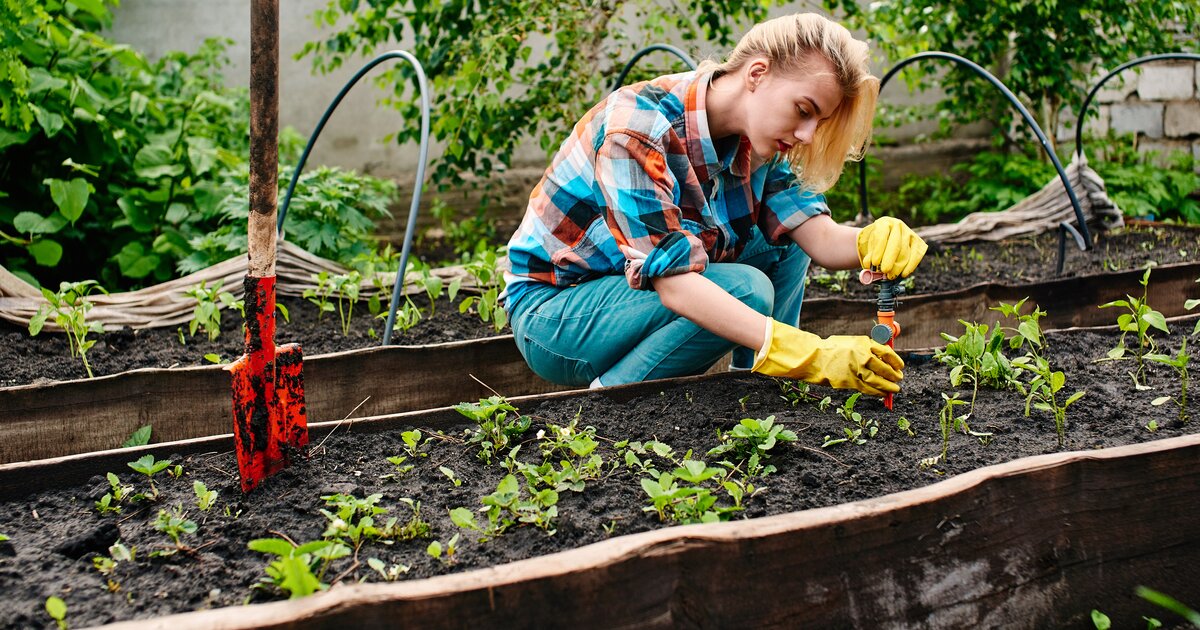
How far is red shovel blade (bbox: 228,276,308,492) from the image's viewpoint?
167cm

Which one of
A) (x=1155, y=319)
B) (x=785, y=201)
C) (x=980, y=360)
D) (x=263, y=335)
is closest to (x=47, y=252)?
(x=263, y=335)

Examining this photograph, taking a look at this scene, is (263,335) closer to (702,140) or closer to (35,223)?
(702,140)

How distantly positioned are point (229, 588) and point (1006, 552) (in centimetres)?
117

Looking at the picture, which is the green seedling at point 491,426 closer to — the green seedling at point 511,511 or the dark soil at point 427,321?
the green seedling at point 511,511

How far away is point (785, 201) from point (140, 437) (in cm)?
170

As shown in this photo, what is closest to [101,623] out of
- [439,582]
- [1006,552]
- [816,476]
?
[439,582]

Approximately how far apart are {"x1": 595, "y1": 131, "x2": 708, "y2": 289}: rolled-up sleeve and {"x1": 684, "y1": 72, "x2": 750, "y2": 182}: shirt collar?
0.19 metres

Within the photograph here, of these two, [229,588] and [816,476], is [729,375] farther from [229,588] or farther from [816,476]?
[229,588]

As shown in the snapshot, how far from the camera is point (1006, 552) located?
4.72ft

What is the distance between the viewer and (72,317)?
106 inches

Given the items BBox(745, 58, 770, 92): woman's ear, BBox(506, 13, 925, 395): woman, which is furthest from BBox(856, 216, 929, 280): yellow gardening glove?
BBox(745, 58, 770, 92): woman's ear

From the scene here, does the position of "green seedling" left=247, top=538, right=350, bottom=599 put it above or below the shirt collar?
below

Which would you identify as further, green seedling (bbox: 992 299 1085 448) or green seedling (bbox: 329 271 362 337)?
green seedling (bbox: 329 271 362 337)

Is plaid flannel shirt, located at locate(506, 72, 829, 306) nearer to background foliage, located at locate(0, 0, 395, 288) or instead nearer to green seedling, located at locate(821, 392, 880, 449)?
green seedling, located at locate(821, 392, 880, 449)
